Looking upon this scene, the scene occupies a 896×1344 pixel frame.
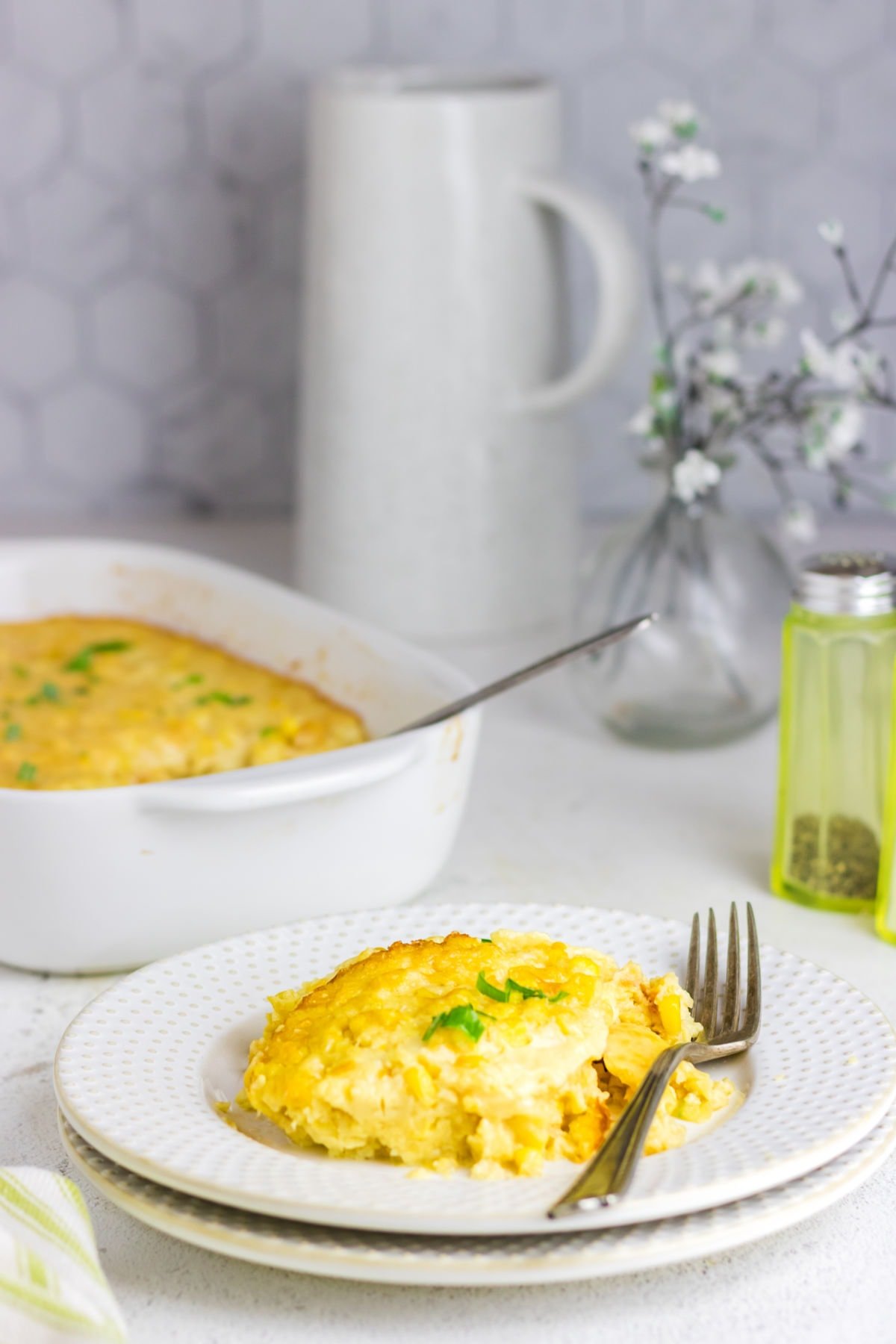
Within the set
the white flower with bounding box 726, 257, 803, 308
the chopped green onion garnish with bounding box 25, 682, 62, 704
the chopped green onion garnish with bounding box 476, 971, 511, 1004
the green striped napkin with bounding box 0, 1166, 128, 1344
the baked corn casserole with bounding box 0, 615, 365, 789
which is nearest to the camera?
the green striped napkin with bounding box 0, 1166, 128, 1344

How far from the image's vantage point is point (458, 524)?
56.6 inches

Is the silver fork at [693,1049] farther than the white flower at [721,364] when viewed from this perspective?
No

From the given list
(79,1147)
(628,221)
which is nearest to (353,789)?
(79,1147)

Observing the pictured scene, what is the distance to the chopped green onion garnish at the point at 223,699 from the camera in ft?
3.74

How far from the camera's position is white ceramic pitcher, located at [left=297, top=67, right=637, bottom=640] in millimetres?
1359

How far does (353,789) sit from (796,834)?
0.90 ft

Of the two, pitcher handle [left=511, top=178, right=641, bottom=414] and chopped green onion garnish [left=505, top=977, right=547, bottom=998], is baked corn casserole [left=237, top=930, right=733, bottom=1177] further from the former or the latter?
pitcher handle [left=511, top=178, right=641, bottom=414]

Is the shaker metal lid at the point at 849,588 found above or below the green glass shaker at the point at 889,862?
above

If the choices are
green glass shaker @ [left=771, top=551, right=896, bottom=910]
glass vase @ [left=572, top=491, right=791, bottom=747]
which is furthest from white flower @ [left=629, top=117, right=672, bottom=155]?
green glass shaker @ [left=771, top=551, right=896, bottom=910]

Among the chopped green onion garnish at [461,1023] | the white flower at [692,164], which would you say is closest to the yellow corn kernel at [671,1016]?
the chopped green onion garnish at [461,1023]

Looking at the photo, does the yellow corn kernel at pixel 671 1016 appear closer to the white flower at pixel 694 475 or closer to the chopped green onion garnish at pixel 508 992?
the chopped green onion garnish at pixel 508 992

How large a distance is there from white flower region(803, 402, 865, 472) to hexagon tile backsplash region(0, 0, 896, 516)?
49 cm

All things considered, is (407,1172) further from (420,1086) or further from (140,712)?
(140,712)

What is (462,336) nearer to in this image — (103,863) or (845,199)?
(845,199)
